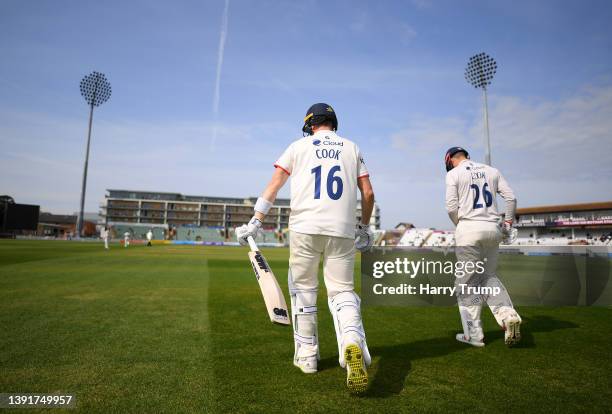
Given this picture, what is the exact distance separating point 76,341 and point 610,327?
7.67 m

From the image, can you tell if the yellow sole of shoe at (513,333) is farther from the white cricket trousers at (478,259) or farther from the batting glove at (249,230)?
the batting glove at (249,230)

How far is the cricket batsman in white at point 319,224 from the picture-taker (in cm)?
336

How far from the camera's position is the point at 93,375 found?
313cm

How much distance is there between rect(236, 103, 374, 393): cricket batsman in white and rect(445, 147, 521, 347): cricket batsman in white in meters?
1.87

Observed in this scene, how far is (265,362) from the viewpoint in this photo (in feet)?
12.0

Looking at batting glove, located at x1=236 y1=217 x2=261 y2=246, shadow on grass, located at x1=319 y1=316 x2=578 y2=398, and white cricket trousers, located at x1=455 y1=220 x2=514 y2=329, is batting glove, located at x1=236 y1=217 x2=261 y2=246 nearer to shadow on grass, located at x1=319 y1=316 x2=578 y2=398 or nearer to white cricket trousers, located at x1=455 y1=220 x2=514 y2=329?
shadow on grass, located at x1=319 y1=316 x2=578 y2=398

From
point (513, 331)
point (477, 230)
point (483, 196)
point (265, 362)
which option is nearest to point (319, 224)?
point (265, 362)

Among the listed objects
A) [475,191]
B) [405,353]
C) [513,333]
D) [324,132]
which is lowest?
[405,353]

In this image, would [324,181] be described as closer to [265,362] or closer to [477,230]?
[265,362]

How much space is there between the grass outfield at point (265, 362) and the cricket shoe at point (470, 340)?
126 mm

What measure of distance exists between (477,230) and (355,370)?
2.91m

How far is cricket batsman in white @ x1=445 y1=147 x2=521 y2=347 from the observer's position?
458 centimetres

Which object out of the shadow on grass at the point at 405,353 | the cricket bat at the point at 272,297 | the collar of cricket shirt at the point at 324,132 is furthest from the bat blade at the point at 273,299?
the collar of cricket shirt at the point at 324,132

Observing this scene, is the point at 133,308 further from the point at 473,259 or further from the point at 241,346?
the point at 473,259
